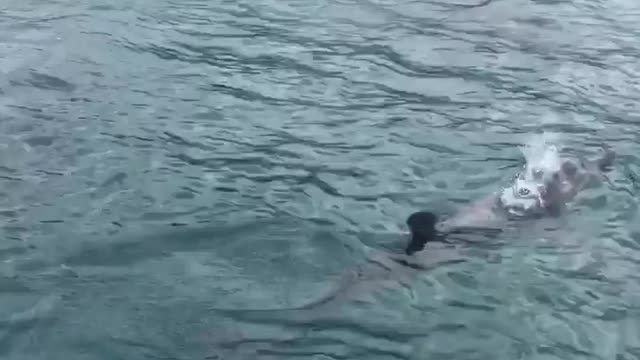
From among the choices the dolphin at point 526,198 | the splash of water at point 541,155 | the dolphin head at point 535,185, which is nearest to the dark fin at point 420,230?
the dolphin at point 526,198

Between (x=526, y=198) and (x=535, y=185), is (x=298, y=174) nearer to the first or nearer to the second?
(x=526, y=198)

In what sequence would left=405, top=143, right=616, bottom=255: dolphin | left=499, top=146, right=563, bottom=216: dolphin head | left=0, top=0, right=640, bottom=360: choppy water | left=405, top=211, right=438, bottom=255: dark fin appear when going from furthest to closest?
left=499, top=146, right=563, bottom=216: dolphin head
left=405, top=143, right=616, bottom=255: dolphin
left=405, top=211, right=438, bottom=255: dark fin
left=0, top=0, right=640, bottom=360: choppy water

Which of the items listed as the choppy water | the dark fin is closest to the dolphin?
the dark fin

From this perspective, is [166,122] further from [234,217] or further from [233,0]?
[233,0]

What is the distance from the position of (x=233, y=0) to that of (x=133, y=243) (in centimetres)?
657

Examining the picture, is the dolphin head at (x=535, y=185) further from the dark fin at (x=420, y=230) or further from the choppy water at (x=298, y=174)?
the dark fin at (x=420, y=230)

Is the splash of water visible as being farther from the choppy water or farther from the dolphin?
the choppy water

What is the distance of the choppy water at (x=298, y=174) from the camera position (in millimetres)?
8484

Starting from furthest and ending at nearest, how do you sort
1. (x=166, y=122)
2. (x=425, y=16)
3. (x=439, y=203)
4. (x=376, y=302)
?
(x=425, y=16) < (x=166, y=122) < (x=439, y=203) < (x=376, y=302)

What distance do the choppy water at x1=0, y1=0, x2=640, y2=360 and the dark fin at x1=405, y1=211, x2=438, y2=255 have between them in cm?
18

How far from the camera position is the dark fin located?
945cm

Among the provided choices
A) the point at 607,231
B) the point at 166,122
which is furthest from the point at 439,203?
the point at 166,122

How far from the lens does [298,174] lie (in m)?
Answer: 10.6

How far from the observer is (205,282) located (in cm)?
Result: 900
